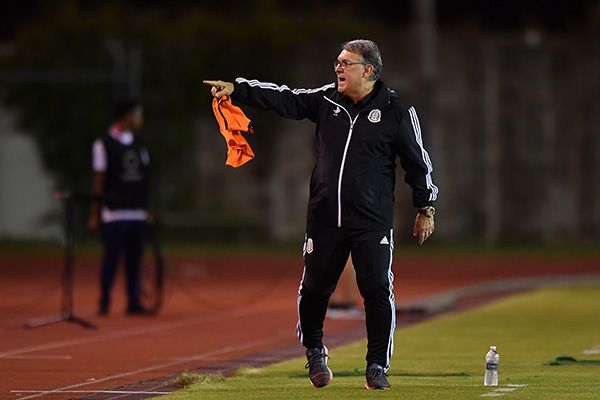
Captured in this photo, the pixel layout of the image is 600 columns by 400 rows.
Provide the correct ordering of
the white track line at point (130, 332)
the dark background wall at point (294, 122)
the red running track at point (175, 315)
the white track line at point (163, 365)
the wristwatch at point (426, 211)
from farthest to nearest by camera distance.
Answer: the dark background wall at point (294, 122), the white track line at point (130, 332), the red running track at point (175, 315), the white track line at point (163, 365), the wristwatch at point (426, 211)

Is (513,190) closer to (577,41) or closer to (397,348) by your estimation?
(577,41)

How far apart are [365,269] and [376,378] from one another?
2.17ft

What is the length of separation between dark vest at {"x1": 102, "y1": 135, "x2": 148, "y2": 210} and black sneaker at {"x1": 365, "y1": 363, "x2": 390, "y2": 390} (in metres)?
8.23

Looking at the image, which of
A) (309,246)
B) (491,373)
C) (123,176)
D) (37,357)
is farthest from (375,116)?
(123,176)

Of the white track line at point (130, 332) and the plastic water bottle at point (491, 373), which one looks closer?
the plastic water bottle at point (491, 373)

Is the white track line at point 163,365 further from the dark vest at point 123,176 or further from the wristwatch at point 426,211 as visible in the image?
the dark vest at point 123,176

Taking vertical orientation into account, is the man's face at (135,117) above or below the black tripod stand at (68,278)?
above

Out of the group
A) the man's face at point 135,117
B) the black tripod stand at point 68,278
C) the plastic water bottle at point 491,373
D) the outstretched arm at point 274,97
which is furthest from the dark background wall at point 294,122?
the plastic water bottle at point 491,373

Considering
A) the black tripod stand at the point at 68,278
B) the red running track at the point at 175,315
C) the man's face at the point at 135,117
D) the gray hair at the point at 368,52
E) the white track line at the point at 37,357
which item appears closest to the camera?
the gray hair at the point at 368,52

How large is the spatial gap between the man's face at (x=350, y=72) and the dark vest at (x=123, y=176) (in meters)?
8.10

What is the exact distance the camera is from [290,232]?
3447 cm

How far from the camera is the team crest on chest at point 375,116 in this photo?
9820 millimetres

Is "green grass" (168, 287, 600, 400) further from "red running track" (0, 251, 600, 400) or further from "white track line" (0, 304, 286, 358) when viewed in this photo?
"white track line" (0, 304, 286, 358)

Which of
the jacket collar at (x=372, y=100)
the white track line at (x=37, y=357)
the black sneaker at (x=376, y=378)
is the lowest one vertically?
the white track line at (x=37, y=357)
